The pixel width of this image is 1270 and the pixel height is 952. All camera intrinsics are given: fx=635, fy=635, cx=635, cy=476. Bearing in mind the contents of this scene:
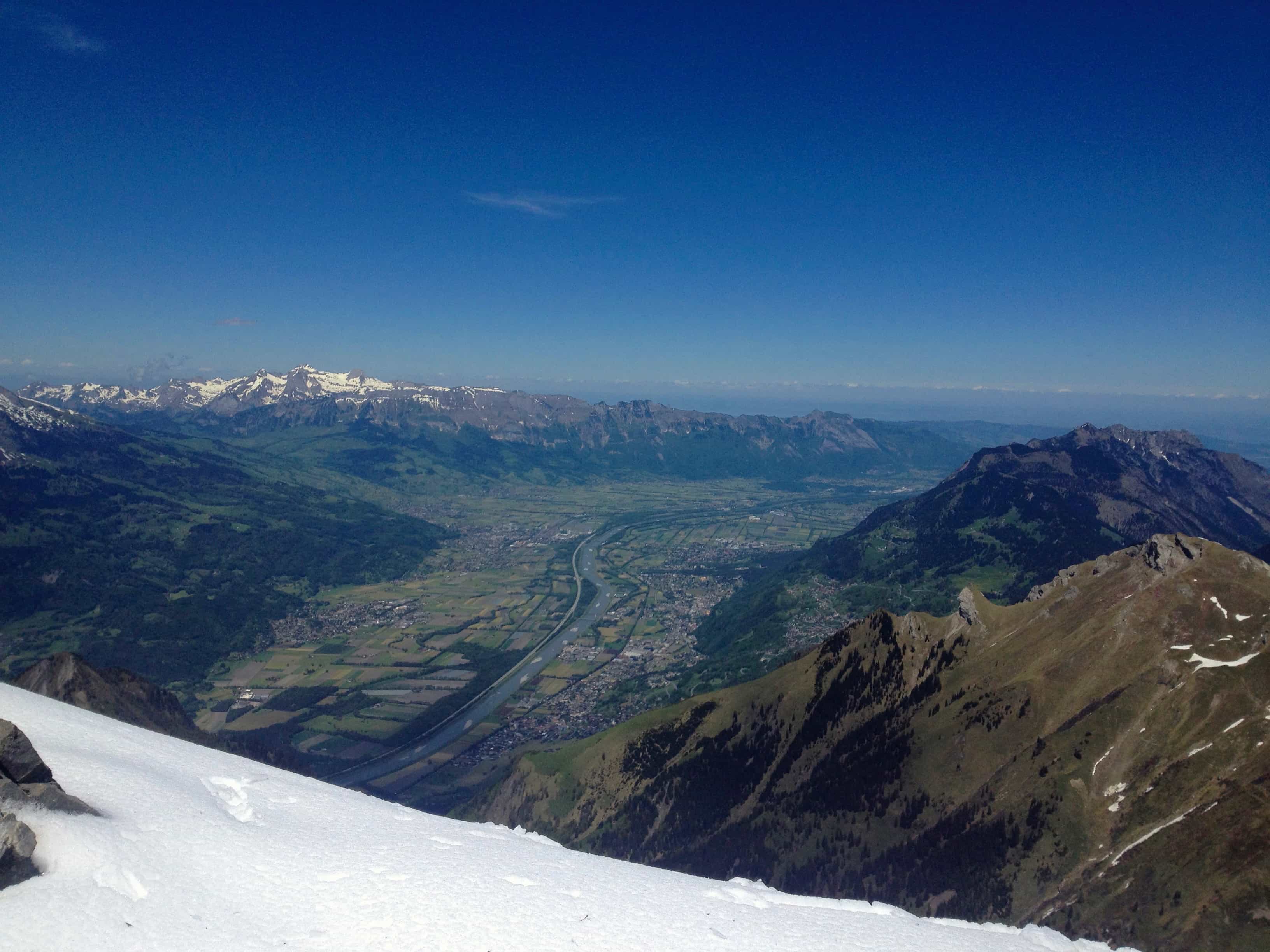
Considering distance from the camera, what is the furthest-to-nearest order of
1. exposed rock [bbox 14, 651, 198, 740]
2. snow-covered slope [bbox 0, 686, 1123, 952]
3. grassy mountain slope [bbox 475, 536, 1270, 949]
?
1. exposed rock [bbox 14, 651, 198, 740]
2. grassy mountain slope [bbox 475, 536, 1270, 949]
3. snow-covered slope [bbox 0, 686, 1123, 952]

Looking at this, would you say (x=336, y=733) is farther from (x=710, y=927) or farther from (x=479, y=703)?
(x=710, y=927)

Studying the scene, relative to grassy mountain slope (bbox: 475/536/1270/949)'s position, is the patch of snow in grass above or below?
above

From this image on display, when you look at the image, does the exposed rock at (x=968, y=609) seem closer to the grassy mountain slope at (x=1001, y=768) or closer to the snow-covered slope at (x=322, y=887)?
the grassy mountain slope at (x=1001, y=768)

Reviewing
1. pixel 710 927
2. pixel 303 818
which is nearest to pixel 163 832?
pixel 303 818

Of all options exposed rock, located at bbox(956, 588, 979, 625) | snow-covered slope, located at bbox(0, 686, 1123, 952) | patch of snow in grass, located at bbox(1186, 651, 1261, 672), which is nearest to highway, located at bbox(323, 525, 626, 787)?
exposed rock, located at bbox(956, 588, 979, 625)

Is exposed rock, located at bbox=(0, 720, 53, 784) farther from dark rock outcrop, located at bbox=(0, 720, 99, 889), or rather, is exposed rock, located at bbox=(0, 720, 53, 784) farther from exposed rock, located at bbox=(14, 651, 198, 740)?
exposed rock, located at bbox=(14, 651, 198, 740)

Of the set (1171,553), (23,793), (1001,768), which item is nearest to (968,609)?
(1171,553)
